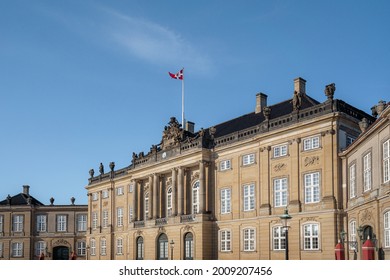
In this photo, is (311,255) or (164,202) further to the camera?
(164,202)

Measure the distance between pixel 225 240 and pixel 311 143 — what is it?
40.8ft

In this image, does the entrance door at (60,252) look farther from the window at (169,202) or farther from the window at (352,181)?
the window at (352,181)

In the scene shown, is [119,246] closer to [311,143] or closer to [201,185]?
[201,185]

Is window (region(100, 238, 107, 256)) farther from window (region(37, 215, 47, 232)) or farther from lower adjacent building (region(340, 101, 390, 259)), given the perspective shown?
lower adjacent building (region(340, 101, 390, 259))

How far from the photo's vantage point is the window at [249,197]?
4392cm

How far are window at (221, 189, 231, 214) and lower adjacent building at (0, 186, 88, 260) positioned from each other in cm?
3800

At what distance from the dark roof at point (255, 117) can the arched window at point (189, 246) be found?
10.3m

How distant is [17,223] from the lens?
79062 mm

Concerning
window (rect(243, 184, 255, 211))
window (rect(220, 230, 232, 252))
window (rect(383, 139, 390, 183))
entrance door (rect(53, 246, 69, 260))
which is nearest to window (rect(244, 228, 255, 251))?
window (rect(243, 184, 255, 211))

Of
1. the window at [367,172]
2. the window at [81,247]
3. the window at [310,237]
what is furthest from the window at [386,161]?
the window at [81,247]
